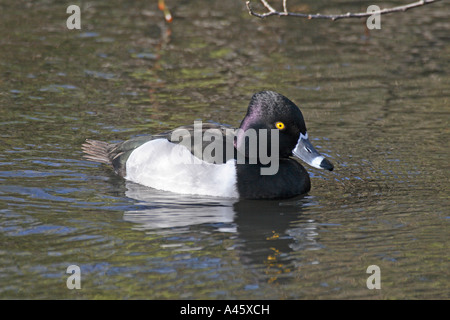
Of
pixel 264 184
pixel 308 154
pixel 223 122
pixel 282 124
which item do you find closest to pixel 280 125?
pixel 282 124

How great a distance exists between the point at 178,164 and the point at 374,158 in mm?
2560

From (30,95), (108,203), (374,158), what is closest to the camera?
(108,203)

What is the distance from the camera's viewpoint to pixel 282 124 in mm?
8594

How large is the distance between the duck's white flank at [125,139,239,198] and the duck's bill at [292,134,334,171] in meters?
0.76

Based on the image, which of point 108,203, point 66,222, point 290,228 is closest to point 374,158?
point 290,228

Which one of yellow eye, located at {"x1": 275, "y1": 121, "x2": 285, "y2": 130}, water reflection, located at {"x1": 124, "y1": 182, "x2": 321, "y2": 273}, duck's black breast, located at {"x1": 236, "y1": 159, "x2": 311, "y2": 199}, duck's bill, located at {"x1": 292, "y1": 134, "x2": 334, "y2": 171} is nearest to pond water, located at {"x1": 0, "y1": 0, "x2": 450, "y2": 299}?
water reflection, located at {"x1": 124, "y1": 182, "x2": 321, "y2": 273}

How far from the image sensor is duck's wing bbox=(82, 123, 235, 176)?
28.5ft

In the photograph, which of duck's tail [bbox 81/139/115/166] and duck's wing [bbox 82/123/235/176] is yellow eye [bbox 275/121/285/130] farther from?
duck's tail [bbox 81/139/115/166]

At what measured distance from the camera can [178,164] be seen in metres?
8.86

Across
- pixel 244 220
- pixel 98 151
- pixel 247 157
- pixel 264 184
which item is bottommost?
pixel 244 220

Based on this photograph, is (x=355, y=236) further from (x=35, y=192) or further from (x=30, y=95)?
(x=30, y=95)

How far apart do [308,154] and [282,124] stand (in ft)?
1.48

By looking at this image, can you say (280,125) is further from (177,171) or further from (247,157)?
(177,171)
